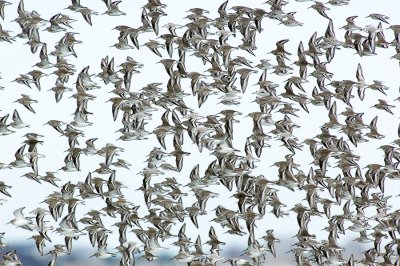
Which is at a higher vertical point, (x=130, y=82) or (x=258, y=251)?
(x=130, y=82)

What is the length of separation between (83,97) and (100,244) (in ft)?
11.7

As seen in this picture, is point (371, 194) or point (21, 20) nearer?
point (21, 20)

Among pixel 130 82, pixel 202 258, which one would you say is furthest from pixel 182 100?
pixel 202 258

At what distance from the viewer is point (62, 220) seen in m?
28.8

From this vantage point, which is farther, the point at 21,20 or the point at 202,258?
the point at 202,258

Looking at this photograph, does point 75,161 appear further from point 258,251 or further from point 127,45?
point 258,251

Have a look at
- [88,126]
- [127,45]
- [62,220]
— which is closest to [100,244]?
[62,220]

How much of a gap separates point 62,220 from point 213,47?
17.2 ft

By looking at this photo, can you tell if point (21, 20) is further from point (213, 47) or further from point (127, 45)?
point (213, 47)

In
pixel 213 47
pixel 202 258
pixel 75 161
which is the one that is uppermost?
pixel 213 47

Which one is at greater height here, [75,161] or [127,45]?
[127,45]

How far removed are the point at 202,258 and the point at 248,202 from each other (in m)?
1.77

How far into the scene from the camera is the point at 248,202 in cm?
2877

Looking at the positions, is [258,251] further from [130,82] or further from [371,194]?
[130,82]
